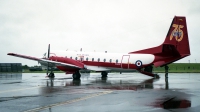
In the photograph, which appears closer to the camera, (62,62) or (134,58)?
(134,58)

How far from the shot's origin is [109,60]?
3127 cm

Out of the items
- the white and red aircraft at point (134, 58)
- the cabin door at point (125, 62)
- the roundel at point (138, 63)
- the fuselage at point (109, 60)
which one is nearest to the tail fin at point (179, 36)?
the white and red aircraft at point (134, 58)

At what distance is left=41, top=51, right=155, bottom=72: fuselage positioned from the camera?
97.0 ft

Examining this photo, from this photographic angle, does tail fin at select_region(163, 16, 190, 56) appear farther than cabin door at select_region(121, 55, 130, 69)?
No

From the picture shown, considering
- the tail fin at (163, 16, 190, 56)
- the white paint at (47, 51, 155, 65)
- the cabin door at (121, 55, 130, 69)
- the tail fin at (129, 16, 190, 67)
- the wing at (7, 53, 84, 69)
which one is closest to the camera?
the tail fin at (129, 16, 190, 67)

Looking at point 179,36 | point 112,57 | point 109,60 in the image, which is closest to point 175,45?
point 179,36

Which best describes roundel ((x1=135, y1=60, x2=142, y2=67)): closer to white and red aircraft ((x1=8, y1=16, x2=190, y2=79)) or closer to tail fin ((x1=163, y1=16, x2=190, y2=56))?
white and red aircraft ((x1=8, y1=16, x2=190, y2=79))

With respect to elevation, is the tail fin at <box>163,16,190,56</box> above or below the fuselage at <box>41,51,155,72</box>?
above

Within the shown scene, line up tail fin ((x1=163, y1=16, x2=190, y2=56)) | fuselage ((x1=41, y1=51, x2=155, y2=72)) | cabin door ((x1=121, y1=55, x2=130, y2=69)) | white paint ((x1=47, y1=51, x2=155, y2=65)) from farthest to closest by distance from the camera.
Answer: cabin door ((x1=121, y1=55, x2=130, y2=69))
fuselage ((x1=41, y1=51, x2=155, y2=72))
white paint ((x1=47, y1=51, x2=155, y2=65))
tail fin ((x1=163, y1=16, x2=190, y2=56))

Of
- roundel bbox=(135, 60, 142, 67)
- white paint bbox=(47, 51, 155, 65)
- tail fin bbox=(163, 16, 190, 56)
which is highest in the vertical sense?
tail fin bbox=(163, 16, 190, 56)

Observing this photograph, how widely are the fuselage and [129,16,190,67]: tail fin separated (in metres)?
1.27

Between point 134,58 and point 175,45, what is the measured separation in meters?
4.90

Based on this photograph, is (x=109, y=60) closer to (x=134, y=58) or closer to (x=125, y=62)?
(x=125, y=62)

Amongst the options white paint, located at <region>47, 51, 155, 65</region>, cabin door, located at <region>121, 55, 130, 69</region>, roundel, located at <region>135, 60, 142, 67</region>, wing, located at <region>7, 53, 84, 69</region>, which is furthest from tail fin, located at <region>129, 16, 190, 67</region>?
wing, located at <region>7, 53, 84, 69</region>
